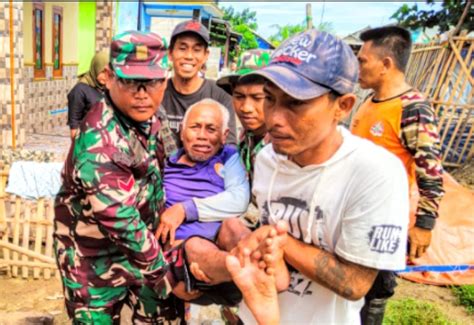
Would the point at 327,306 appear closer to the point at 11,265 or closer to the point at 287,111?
the point at 287,111

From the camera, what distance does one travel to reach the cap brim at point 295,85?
121 centimetres

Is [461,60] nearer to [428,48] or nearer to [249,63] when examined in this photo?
[428,48]

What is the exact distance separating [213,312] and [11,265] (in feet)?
7.10

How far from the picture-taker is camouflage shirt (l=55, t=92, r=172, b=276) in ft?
5.60

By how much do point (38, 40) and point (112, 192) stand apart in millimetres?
8041

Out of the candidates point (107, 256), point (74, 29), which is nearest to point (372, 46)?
point (107, 256)

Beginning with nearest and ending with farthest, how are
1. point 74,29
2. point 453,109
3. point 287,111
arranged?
point 287,111 < point 453,109 < point 74,29

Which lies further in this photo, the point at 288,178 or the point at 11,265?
the point at 11,265

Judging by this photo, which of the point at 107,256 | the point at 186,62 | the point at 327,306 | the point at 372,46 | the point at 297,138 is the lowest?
the point at 107,256

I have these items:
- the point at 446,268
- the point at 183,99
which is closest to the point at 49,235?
the point at 183,99

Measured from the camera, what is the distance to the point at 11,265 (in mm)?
4328

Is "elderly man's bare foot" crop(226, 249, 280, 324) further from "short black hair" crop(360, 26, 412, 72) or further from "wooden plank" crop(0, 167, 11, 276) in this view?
"wooden plank" crop(0, 167, 11, 276)

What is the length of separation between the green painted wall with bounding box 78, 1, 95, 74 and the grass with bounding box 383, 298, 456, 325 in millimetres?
9221

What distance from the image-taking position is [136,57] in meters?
1.81
